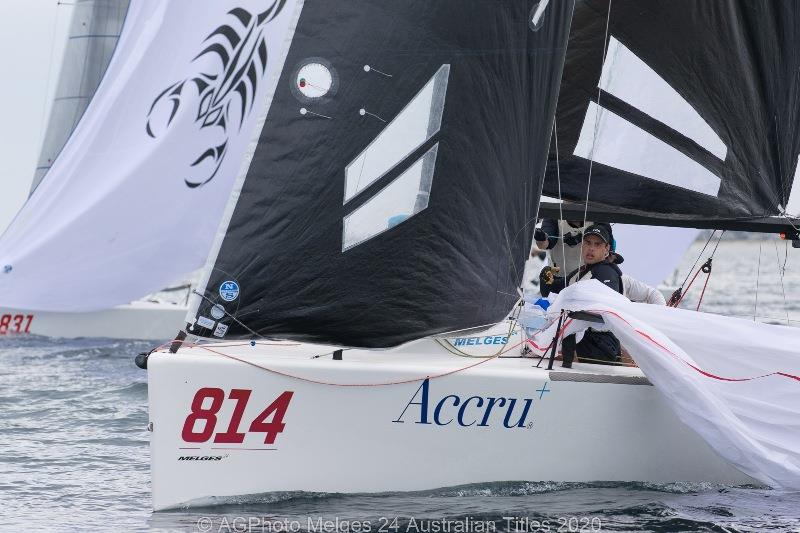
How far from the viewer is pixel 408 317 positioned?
497 cm

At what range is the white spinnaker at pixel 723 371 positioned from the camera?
196 inches

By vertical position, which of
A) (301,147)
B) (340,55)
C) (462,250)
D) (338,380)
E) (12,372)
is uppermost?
(340,55)

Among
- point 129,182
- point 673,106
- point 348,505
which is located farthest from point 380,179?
point 129,182

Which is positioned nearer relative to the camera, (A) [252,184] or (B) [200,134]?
(A) [252,184]

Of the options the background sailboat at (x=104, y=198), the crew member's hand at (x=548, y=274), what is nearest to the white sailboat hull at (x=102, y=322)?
the background sailboat at (x=104, y=198)

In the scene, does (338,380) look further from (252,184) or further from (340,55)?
(340,55)

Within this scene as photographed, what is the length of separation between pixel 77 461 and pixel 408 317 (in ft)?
7.47

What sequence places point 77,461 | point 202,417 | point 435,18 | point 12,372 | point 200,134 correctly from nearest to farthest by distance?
point 202,417
point 435,18
point 77,461
point 12,372
point 200,134

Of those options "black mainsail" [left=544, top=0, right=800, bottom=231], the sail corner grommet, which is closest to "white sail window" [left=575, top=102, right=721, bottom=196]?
"black mainsail" [left=544, top=0, right=800, bottom=231]

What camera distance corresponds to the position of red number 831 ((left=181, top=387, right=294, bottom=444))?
463 cm

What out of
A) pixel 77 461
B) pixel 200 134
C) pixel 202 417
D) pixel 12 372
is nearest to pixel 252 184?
pixel 202 417

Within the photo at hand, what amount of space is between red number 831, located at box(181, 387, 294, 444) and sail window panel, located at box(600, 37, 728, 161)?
251 centimetres

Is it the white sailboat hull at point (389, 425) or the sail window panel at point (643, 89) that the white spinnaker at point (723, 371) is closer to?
the white sailboat hull at point (389, 425)

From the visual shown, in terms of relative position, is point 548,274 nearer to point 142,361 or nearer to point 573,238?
point 573,238
